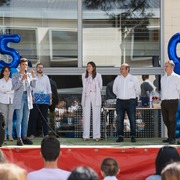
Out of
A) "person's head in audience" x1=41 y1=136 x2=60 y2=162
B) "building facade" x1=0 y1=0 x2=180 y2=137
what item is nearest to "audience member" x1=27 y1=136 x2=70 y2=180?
"person's head in audience" x1=41 y1=136 x2=60 y2=162

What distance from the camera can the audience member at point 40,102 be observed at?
10.1 meters

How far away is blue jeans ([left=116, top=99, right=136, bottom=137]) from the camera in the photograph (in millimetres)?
9789

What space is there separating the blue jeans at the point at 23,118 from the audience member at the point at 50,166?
3.97 meters

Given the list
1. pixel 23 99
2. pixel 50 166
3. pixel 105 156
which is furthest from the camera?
pixel 23 99

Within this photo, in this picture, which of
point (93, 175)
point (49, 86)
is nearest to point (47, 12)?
point (49, 86)

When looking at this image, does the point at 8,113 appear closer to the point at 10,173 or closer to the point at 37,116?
the point at 37,116

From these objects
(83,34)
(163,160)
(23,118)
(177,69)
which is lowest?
(163,160)

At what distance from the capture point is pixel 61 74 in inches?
454

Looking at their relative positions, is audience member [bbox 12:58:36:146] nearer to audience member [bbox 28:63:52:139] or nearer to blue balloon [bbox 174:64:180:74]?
audience member [bbox 28:63:52:139]

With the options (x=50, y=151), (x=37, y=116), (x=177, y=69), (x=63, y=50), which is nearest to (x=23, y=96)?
(x=37, y=116)

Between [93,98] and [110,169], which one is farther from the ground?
[93,98]

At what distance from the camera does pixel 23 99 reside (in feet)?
30.8

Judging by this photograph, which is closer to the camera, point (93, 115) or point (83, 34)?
point (93, 115)

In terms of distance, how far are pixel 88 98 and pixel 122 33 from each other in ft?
7.03
